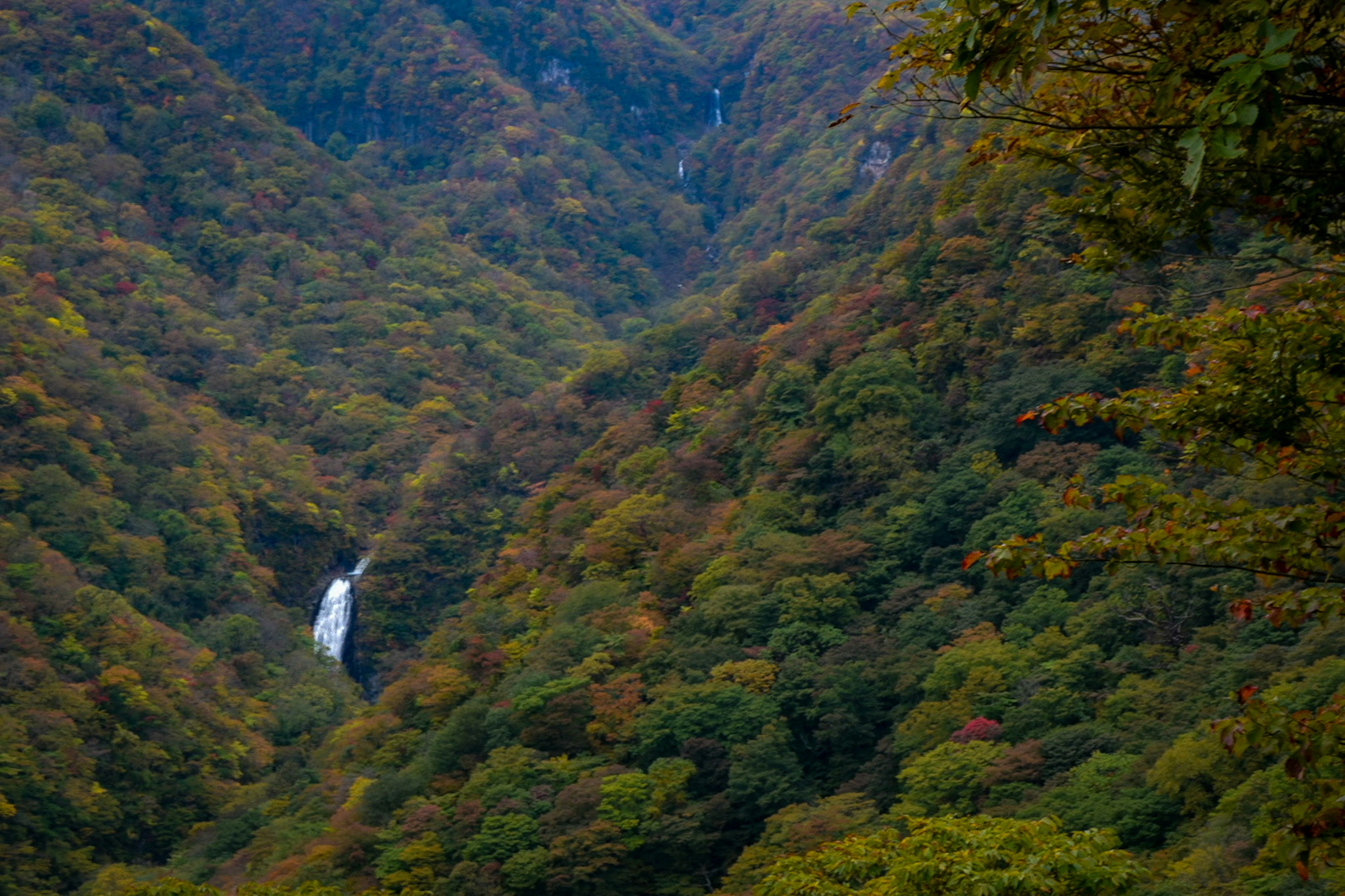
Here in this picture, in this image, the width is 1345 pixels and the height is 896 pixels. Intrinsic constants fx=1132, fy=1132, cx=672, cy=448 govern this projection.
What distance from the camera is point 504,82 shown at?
9675cm

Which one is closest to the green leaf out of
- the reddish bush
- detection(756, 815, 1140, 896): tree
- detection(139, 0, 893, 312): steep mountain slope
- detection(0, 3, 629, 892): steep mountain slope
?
detection(756, 815, 1140, 896): tree

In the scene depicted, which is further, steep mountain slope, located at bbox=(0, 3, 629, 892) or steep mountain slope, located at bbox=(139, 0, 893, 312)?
steep mountain slope, located at bbox=(139, 0, 893, 312)

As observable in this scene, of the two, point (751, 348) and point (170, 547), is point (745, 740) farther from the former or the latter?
point (170, 547)

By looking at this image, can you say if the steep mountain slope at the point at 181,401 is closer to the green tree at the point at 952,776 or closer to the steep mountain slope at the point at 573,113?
the steep mountain slope at the point at 573,113

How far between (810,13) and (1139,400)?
9858cm

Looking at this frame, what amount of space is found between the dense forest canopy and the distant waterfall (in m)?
0.53

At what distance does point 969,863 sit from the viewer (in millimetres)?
7730

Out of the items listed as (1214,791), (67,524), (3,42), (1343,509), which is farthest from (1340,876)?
(3,42)

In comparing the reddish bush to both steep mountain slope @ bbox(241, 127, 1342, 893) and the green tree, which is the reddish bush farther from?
the green tree

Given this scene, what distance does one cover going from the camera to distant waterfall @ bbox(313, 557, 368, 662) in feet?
159

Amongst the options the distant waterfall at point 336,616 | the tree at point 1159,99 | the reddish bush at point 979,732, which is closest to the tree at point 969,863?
the tree at point 1159,99

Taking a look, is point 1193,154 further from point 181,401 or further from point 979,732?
point 181,401

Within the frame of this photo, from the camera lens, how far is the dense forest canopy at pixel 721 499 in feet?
15.4

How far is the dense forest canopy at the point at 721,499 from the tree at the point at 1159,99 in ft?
0.08
